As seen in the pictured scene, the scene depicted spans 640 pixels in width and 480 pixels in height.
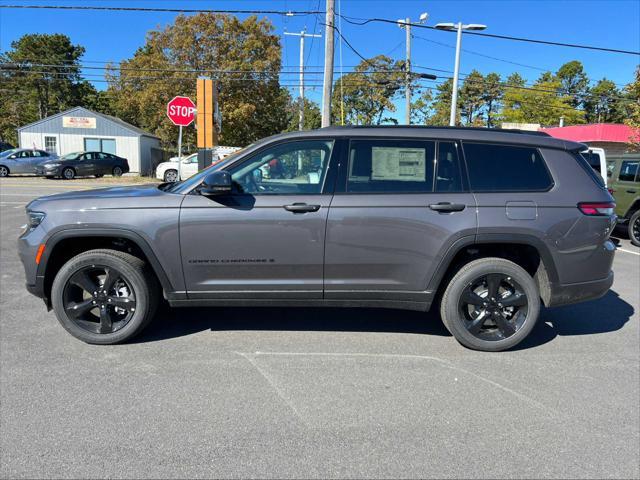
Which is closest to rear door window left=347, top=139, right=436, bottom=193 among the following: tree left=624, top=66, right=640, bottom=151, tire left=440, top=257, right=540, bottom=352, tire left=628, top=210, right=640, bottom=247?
tire left=440, top=257, right=540, bottom=352

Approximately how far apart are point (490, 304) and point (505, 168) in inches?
46.8

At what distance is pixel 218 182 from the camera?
3.53 m

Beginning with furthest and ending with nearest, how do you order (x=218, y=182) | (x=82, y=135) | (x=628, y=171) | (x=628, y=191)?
1. (x=82, y=135)
2. (x=628, y=171)
3. (x=628, y=191)
4. (x=218, y=182)

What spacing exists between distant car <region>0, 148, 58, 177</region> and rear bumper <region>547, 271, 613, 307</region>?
29.1 m

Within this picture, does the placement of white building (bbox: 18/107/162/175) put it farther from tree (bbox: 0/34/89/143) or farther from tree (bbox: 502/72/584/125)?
tree (bbox: 502/72/584/125)

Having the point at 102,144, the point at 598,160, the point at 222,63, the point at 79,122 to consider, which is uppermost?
the point at 222,63

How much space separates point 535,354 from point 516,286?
629mm

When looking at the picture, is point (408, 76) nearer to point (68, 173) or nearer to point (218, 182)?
point (68, 173)

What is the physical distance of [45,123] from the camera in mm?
30906

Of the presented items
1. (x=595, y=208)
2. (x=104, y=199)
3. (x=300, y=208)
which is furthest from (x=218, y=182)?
(x=595, y=208)

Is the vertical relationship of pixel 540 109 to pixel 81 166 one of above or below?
above

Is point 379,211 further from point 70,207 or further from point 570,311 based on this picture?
point 570,311

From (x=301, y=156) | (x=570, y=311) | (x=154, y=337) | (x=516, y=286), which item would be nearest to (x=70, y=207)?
(x=154, y=337)

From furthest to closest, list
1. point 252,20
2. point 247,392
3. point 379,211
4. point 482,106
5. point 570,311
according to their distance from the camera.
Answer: point 482,106
point 252,20
point 570,311
point 379,211
point 247,392
